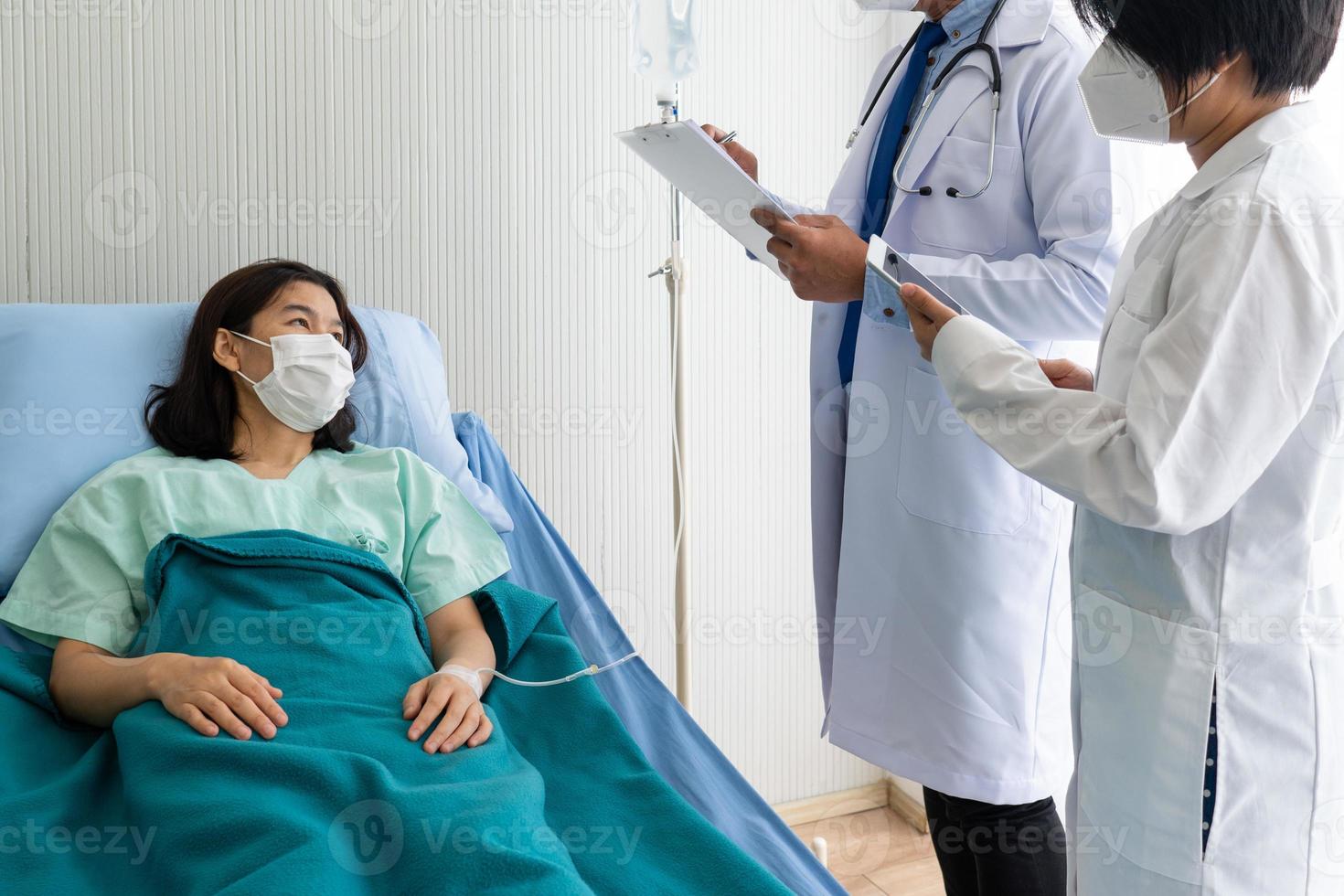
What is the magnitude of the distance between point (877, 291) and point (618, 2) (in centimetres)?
125

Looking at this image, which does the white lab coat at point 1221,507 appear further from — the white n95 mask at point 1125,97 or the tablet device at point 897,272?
the tablet device at point 897,272

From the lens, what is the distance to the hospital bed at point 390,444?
129 cm


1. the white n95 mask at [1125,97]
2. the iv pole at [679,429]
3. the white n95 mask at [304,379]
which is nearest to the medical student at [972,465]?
the white n95 mask at [1125,97]

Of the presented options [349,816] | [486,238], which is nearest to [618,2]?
[486,238]

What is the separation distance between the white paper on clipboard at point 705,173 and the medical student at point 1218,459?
0.41m

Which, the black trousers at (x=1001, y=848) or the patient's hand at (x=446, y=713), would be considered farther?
the black trousers at (x=1001, y=848)

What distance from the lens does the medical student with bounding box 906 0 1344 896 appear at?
840 millimetres

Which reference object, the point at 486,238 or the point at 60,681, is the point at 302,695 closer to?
the point at 60,681

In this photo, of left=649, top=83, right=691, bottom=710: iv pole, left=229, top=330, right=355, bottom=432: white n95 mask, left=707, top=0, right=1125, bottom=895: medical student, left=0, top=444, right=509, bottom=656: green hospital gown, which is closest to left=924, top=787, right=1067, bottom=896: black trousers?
left=707, top=0, right=1125, bottom=895: medical student

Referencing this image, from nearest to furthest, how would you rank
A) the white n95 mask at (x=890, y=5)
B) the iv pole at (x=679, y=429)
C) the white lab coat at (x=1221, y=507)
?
the white lab coat at (x=1221, y=507) → the white n95 mask at (x=890, y=5) → the iv pole at (x=679, y=429)

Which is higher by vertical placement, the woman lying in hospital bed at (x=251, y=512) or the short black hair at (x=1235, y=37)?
the short black hair at (x=1235, y=37)

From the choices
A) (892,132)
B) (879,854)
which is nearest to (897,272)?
(892,132)

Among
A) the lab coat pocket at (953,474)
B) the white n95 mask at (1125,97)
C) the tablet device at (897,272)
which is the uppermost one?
the white n95 mask at (1125,97)

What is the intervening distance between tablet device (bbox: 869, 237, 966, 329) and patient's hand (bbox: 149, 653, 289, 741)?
822 mm
